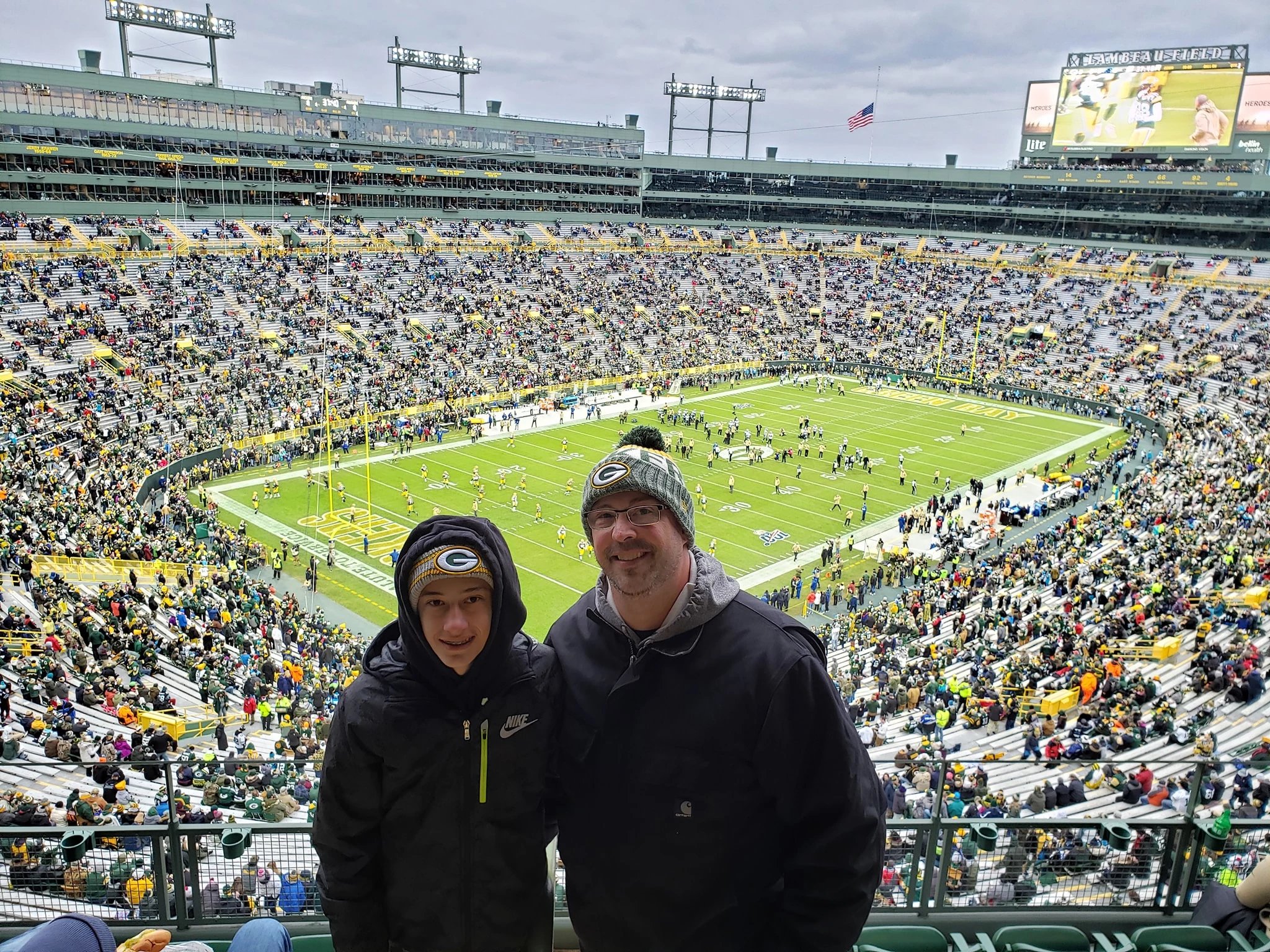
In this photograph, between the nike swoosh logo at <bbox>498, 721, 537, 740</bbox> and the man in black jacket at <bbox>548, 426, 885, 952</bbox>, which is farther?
the nike swoosh logo at <bbox>498, 721, 537, 740</bbox>

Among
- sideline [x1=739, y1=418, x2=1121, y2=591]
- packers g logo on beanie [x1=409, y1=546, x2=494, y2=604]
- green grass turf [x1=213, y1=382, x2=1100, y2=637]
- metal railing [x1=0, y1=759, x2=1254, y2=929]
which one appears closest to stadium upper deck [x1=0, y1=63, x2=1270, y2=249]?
green grass turf [x1=213, y1=382, x2=1100, y2=637]

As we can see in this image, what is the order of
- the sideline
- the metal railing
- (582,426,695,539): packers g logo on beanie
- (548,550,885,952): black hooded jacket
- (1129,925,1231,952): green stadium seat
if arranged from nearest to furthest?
1. (548,550,885,952): black hooded jacket
2. (582,426,695,539): packers g logo on beanie
3. (1129,925,1231,952): green stadium seat
4. the metal railing
5. the sideline

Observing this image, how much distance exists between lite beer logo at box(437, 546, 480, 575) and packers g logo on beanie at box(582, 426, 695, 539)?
14.5 inches

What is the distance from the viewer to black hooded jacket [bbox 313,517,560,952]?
2.76 m

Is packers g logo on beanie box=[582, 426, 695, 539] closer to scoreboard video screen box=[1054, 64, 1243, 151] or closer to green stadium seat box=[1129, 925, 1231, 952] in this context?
green stadium seat box=[1129, 925, 1231, 952]

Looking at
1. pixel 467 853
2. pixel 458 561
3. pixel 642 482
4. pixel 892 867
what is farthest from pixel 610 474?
pixel 892 867

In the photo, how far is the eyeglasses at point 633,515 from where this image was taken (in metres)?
2.66

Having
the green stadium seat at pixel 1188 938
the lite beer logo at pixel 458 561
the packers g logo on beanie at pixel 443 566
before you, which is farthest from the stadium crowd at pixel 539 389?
the lite beer logo at pixel 458 561

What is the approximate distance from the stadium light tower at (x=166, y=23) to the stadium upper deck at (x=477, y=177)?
15.1ft

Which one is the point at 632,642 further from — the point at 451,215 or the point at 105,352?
the point at 451,215

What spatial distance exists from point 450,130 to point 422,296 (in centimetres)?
2225

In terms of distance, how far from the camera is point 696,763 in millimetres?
2527

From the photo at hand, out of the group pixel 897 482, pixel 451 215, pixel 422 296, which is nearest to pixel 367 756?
pixel 897 482

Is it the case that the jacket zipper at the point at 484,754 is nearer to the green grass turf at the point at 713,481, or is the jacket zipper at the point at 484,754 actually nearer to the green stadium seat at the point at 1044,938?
the green stadium seat at the point at 1044,938
